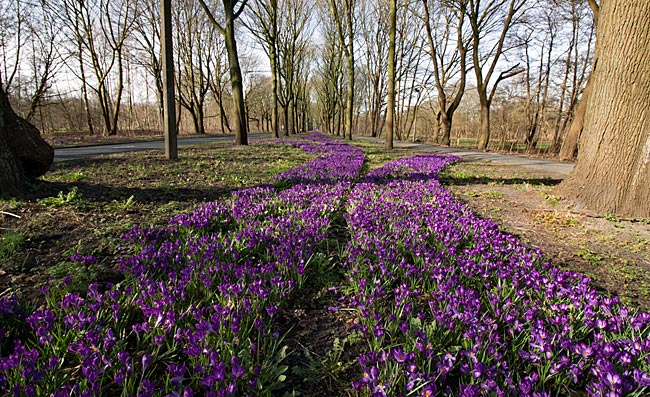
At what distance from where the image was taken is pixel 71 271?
9.32ft

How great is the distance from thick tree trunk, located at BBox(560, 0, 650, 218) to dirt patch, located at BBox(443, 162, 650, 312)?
0.41 m

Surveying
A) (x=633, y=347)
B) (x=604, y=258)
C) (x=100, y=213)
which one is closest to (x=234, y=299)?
(x=633, y=347)

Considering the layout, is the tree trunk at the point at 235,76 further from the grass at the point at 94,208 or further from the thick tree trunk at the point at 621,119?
the thick tree trunk at the point at 621,119

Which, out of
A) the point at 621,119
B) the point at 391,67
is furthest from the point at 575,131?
the point at 621,119

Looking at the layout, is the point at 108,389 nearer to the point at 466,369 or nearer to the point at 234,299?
the point at 234,299

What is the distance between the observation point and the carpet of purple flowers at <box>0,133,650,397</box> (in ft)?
5.45

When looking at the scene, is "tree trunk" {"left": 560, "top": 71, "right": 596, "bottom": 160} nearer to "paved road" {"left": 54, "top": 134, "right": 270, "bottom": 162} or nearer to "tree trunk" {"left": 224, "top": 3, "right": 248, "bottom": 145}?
"tree trunk" {"left": 224, "top": 3, "right": 248, "bottom": 145}

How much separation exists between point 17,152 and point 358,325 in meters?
6.17

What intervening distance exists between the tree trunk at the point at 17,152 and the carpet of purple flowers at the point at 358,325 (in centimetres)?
273

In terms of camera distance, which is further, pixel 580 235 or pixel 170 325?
pixel 580 235

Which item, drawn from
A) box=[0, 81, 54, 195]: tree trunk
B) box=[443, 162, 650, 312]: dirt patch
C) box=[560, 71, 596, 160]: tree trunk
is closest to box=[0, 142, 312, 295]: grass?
box=[0, 81, 54, 195]: tree trunk

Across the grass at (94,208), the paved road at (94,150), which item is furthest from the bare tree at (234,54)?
the grass at (94,208)

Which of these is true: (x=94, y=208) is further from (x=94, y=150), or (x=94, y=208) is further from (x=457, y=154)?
(x=457, y=154)

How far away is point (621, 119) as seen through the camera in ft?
16.8
